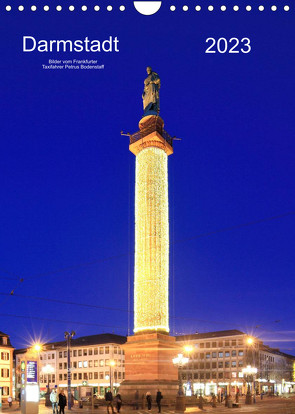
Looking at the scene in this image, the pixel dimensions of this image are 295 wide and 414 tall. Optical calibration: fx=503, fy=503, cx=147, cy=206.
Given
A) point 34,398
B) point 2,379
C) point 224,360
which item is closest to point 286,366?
point 224,360

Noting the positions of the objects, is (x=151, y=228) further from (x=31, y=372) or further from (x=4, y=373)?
(x=4, y=373)

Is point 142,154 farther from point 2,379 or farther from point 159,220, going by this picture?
point 2,379

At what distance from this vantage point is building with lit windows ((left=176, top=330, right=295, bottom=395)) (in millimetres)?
103375

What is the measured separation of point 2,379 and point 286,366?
275 feet

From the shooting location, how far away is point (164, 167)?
45.0 m

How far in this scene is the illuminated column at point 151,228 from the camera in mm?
40594

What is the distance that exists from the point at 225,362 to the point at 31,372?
8887 centimetres

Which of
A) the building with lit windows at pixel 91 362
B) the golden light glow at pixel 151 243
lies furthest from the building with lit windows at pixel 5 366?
the golden light glow at pixel 151 243

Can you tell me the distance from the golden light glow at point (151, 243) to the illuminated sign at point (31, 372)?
1640cm


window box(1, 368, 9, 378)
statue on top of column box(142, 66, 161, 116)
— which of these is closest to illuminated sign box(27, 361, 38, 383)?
statue on top of column box(142, 66, 161, 116)

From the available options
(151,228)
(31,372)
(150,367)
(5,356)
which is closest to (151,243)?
(151,228)

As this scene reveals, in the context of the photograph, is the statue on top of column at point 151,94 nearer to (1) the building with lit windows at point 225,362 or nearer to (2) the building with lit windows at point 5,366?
(2) the building with lit windows at point 5,366

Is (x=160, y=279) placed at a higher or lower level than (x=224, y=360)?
higher

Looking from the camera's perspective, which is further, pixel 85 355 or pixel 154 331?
pixel 85 355
